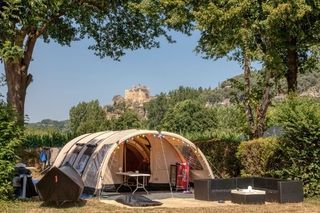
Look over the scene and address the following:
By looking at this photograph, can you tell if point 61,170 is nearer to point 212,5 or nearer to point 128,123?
point 212,5

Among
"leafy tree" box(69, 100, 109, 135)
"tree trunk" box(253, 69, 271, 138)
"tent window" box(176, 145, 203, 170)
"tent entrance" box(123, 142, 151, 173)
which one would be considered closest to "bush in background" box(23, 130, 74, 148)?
"tent entrance" box(123, 142, 151, 173)

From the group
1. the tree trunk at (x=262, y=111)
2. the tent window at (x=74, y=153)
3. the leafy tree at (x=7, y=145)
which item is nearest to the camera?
the leafy tree at (x=7, y=145)

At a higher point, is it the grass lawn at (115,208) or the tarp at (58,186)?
the tarp at (58,186)

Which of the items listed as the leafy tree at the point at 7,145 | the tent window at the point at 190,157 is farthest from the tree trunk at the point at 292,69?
the leafy tree at the point at 7,145

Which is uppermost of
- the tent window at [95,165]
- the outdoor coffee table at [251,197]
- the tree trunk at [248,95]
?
the tree trunk at [248,95]

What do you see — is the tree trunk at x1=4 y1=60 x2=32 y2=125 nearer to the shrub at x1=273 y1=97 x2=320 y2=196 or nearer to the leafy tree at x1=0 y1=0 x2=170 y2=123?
the leafy tree at x1=0 y1=0 x2=170 y2=123

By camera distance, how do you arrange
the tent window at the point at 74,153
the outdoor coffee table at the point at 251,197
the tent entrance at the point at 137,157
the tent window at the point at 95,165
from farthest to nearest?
the tent entrance at the point at 137,157
the tent window at the point at 74,153
the tent window at the point at 95,165
the outdoor coffee table at the point at 251,197

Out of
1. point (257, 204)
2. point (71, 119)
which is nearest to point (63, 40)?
point (257, 204)

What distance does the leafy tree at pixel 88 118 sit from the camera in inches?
3061

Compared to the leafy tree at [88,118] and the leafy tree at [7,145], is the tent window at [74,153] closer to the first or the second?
the leafy tree at [7,145]

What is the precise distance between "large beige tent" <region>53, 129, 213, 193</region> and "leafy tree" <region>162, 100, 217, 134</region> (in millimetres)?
47823

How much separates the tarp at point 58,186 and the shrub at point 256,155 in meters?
5.70

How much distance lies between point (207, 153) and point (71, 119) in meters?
81.4

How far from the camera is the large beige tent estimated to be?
13.5 meters
